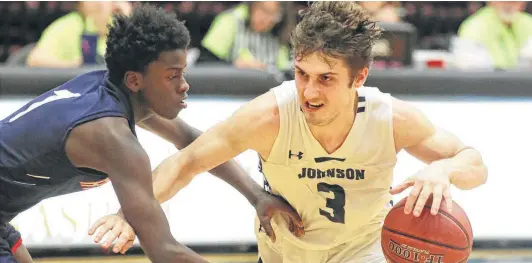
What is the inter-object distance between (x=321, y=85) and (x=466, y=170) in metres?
0.71

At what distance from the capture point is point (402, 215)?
11.2ft

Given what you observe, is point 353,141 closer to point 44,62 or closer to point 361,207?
point 361,207

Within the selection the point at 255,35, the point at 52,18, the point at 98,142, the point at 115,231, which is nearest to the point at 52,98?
the point at 98,142

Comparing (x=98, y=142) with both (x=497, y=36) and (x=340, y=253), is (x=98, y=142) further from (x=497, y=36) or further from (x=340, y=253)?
(x=497, y=36)

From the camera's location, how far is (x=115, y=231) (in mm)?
3148

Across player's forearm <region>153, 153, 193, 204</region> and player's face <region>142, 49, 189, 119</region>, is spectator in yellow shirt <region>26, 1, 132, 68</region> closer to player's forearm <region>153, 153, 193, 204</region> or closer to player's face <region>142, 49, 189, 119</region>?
player's forearm <region>153, 153, 193, 204</region>

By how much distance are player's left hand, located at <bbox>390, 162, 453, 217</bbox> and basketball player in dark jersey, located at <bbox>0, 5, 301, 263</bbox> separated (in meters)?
0.86

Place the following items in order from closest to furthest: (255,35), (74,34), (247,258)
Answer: (247,258) → (74,34) → (255,35)

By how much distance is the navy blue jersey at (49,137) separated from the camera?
10.0 ft

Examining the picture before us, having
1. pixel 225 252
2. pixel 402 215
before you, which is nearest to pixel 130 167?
pixel 402 215

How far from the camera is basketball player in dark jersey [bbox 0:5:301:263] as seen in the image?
303 cm

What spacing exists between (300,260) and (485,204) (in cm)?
254

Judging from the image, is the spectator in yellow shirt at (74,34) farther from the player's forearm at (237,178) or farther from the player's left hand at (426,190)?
the player's left hand at (426,190)

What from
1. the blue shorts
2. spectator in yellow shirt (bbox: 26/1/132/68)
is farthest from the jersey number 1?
spectator in yellow shirt (bbox: 26/1/132/68)
